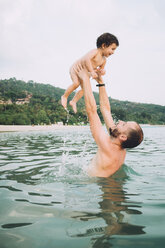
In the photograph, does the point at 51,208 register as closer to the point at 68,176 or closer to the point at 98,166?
the point at 98,166

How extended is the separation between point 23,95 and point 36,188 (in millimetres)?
89595

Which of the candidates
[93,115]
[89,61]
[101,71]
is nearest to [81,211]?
[93,115]

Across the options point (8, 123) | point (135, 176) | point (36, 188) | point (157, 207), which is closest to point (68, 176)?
point (36, 188)

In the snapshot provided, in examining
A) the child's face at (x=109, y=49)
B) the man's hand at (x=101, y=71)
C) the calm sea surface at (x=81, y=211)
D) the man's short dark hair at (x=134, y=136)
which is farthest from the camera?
the man's hand at (x=101, y=71)

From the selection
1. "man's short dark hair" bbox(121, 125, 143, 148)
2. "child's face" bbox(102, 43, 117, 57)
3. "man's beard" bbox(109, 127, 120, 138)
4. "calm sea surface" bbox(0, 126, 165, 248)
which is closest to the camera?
"calm sea surface" bbox(0, 126, 165, 248)

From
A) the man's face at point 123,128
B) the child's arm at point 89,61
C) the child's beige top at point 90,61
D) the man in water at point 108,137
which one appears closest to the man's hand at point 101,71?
the child's beige top at point 90,61

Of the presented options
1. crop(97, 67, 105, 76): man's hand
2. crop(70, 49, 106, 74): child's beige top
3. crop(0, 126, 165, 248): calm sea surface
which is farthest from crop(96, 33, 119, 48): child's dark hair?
crop(0, 126, 165, 248): calm sea surface

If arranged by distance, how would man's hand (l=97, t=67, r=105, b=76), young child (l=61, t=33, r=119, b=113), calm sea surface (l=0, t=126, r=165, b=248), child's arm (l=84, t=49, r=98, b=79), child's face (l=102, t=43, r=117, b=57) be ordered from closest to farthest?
calm sea surface (l=0, t=126, r=165, b=248)
child's arm (l=84, t=49, r=98, b=79)
young child (l=61, t=33, r=119, b=113)
child's face (l=102, t=43, r=117, b=57)
man's hand (l=97, t=67, r=105, b=76)

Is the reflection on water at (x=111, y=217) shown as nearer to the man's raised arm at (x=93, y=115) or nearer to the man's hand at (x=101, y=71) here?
the man's raised arm at (x=93, y=115)

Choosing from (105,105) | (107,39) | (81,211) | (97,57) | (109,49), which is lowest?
(81,211)

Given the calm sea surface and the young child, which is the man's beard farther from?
the young child

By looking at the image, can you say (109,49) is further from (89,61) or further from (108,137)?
(108,137)

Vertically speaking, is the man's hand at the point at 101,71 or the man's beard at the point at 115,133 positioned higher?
the man's hand at the point at 101,71

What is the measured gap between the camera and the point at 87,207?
2814 mm
